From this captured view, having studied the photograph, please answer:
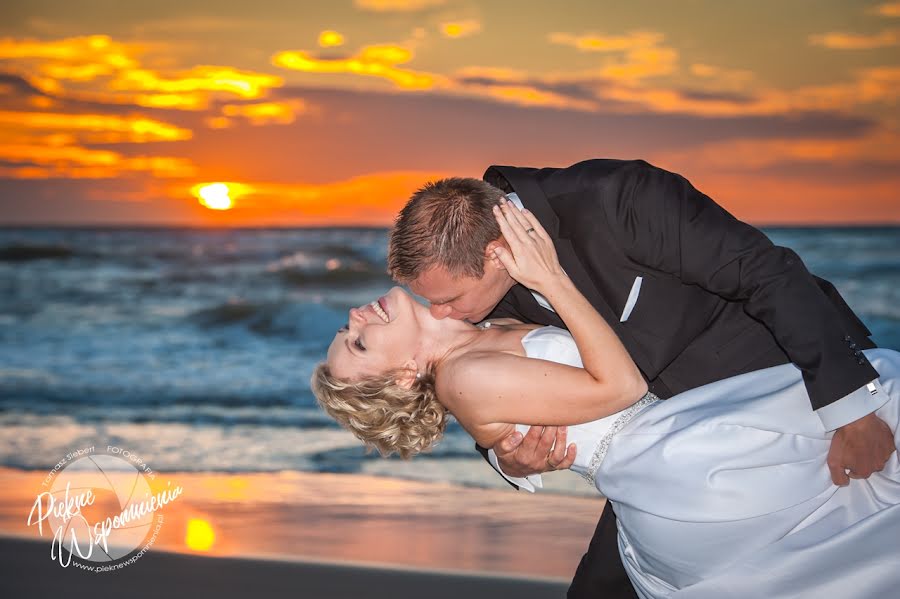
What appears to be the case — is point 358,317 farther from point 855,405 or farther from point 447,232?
point 855,405

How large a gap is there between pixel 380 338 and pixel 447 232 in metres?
0.60

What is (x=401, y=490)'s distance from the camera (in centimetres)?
573

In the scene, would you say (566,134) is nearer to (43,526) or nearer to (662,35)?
(662,35)

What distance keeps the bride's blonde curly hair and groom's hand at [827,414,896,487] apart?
1248 mm

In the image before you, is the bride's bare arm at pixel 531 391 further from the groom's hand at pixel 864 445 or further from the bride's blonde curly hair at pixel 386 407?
the groom's hand at pixel 864 445

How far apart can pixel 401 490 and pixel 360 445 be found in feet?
4.37

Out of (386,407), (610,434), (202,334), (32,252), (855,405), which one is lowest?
(32,252)

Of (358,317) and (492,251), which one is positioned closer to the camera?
(492,251)

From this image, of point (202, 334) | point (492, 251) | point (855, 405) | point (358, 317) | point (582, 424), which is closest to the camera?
point (855, 405)

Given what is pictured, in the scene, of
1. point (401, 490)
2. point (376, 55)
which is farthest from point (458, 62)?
point (401, 490)

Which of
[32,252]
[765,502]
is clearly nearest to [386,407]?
[765,502]

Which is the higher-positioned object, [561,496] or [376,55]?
[376,55]

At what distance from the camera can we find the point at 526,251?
2.44 metres

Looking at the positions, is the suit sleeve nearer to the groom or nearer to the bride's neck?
the groom
